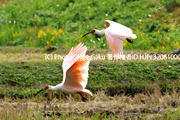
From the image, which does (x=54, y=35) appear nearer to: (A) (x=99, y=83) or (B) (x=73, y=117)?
(A) (x=99, y=83)

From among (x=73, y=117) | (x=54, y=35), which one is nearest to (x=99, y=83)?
(x=73, y=117)

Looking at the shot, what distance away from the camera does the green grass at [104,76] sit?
7.89 m

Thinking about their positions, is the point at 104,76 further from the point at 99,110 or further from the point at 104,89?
the point at 99,110

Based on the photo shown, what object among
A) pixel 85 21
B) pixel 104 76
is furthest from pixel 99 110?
pixel 85 21

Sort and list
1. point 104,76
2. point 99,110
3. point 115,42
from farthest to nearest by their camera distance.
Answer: point 104,76, point 115,42, point 99,110

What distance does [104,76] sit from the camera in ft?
27.2

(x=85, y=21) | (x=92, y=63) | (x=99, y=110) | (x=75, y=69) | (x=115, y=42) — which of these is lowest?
(x=99, y=110)

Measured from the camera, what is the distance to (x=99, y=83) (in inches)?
319

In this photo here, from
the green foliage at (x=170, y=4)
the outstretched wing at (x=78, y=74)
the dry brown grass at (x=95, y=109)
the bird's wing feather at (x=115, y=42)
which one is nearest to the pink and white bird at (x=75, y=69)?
the outstretched wing at (x=78, y=74)

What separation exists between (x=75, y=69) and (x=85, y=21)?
315 inches

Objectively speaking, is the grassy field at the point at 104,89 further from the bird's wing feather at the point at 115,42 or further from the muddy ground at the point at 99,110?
the bird's wing feather at the point at 115,42

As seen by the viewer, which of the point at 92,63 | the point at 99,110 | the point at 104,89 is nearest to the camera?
the point at 99,110

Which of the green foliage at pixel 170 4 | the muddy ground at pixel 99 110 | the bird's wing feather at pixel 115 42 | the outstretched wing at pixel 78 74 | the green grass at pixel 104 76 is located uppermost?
the green foliage at pixel 170 4

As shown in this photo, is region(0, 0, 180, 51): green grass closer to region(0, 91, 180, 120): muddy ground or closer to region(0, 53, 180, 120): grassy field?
region(0, 53, 180, 120): grassy field
